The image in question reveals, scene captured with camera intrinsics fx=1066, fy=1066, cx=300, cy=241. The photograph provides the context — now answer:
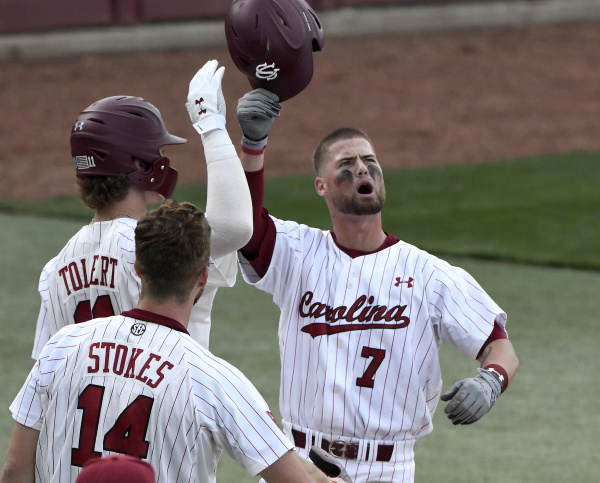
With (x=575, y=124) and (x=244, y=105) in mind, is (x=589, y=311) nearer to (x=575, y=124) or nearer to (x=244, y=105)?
(x=244, y=105)

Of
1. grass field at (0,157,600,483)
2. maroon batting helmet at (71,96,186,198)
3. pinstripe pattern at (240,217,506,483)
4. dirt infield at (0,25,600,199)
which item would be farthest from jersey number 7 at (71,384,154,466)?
dirt infield at (0,25,600,199)

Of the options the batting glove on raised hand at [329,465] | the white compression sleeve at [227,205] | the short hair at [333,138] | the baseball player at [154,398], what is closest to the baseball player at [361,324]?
the short hair at [333,138]

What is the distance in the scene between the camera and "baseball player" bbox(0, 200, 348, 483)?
2814 millimetres

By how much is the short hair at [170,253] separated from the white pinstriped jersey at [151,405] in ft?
0.28

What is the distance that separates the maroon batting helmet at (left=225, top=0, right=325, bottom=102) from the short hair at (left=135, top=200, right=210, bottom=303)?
3.66 feet

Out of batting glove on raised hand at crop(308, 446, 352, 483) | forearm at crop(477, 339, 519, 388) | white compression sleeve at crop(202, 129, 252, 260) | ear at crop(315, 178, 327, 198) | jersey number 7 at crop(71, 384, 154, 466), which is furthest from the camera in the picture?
ear at crop(315, 178, 327, 198)

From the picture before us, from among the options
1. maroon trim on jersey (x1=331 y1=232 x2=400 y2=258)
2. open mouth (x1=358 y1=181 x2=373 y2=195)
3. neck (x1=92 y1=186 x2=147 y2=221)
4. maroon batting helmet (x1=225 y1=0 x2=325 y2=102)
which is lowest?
neck (x1=92 y1=186 x2=147 y2=221)

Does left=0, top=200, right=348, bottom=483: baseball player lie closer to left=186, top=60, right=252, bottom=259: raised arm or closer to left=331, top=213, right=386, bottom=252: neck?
left=186, top=60, right=252, bottom=259: raised arm

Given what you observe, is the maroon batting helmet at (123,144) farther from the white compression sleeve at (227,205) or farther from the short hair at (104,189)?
the white compression sleeve at (227,205)

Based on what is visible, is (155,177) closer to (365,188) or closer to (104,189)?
(104,189)

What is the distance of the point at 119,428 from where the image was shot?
Result: 2816 mm

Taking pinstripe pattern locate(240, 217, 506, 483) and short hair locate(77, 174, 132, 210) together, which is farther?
pinstripe pattern locate(240, 217, 506, 483)

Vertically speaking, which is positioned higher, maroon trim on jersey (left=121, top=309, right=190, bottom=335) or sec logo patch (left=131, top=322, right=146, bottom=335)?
maroon trim on jersey (left=121, top=309, right=190, bottom=335)

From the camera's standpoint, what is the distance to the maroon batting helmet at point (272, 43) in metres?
3.88
